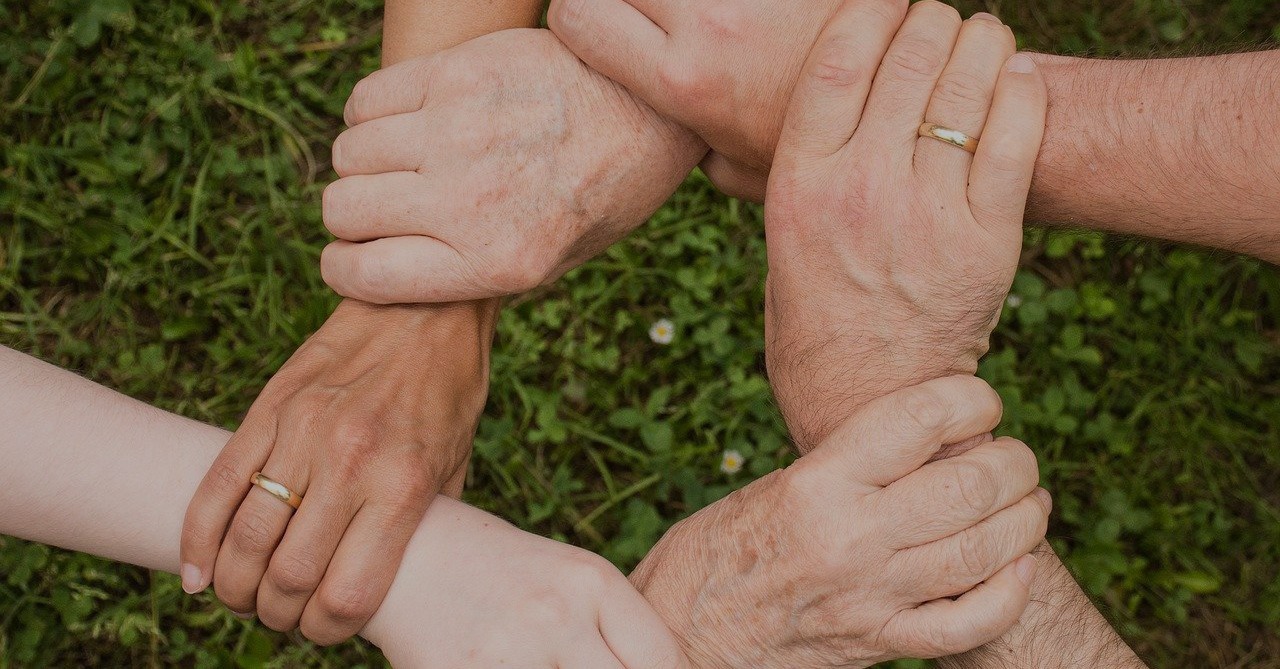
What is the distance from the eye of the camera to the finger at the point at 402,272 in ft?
7.31

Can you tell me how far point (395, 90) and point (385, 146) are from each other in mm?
166

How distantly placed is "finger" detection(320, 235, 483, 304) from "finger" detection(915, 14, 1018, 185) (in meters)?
1.06

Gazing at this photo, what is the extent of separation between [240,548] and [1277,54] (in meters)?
2.31

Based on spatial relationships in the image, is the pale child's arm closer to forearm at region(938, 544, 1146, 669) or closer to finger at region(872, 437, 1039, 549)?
finger at region(872, 437, 1039, 549)

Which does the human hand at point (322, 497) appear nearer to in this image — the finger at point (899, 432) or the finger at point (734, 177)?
the finger at point (899, 432)

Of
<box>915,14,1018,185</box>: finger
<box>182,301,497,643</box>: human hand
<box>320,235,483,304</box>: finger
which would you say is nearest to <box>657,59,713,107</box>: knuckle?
<box>915,14,1018,185</box>: finger

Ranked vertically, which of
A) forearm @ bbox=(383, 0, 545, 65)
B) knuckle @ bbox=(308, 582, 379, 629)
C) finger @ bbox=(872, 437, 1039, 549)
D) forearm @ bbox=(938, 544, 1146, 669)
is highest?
forearm @ bbox=(383, 0, 545, 65)

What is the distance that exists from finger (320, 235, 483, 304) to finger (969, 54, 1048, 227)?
1138 mm

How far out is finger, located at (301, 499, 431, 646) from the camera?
201 centimetres

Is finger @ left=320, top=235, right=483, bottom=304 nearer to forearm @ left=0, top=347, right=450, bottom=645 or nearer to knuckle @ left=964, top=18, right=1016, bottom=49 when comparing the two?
forearm @ left=0, top=347, right=450, bottom=645

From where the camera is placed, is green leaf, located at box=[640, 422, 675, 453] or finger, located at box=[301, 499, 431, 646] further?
green leaf, located at box=[640, 422, 675, 453]

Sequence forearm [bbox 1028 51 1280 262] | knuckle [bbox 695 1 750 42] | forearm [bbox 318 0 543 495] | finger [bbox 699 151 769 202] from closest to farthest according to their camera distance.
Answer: forearm [bbox 1028 51 1280 262], knuckle [bbox 695 1 750 42], forearm [bbox 318 0 543 495], finger [bbox 699 151 769 202]

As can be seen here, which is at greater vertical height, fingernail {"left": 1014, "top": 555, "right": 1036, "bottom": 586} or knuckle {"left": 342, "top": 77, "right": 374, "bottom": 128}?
knuckle {"left": 342, "top": 77, "right": 374, "bottom": 128}

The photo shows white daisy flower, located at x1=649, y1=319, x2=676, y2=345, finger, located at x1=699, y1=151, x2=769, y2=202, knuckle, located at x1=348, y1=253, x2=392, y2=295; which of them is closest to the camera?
knuckle, located at x1=348, y1=253, x2=392, y2=295
